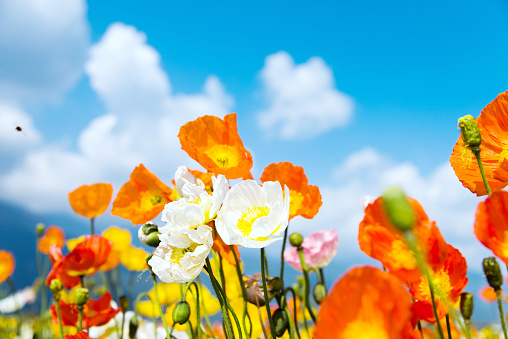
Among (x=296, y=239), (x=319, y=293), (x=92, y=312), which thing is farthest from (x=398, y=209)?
(x=92, y=312)

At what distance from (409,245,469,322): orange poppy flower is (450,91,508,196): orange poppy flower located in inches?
6.9

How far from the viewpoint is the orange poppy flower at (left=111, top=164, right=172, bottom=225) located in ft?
4.32

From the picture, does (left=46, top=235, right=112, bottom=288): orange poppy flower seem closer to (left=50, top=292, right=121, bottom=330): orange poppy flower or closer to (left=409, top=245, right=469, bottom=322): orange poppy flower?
(left=50, top=292, right=121, bottom=330): orange poppy flower

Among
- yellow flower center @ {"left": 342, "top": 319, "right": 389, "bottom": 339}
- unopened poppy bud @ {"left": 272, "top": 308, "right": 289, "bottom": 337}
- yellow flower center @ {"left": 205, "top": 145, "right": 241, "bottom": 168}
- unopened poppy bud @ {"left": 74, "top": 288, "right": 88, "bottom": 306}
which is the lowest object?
yellow flower center @ {"left": 342, "top": 319, "right": 389, "bottom": 339}

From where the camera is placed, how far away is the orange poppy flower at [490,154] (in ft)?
2.85

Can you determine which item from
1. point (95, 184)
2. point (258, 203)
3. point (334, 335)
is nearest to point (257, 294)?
point (258, 203)

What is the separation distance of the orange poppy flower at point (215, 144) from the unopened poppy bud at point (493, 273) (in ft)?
1.68

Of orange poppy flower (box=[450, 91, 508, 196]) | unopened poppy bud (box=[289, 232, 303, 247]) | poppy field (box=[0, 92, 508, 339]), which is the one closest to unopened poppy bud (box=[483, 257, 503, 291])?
poppy field (box=[0, 92, 508, 339])

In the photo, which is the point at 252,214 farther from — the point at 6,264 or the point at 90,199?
the point at 6,264

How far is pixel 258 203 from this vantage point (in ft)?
2.90

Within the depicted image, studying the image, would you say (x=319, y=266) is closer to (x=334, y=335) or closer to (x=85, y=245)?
(x=85, y=245)

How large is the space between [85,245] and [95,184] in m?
0.33

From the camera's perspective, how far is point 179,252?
2.81 ft

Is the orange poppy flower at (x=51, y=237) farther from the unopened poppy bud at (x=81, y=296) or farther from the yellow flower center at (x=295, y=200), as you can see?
the yellow flower center at (x=295, y=200)
